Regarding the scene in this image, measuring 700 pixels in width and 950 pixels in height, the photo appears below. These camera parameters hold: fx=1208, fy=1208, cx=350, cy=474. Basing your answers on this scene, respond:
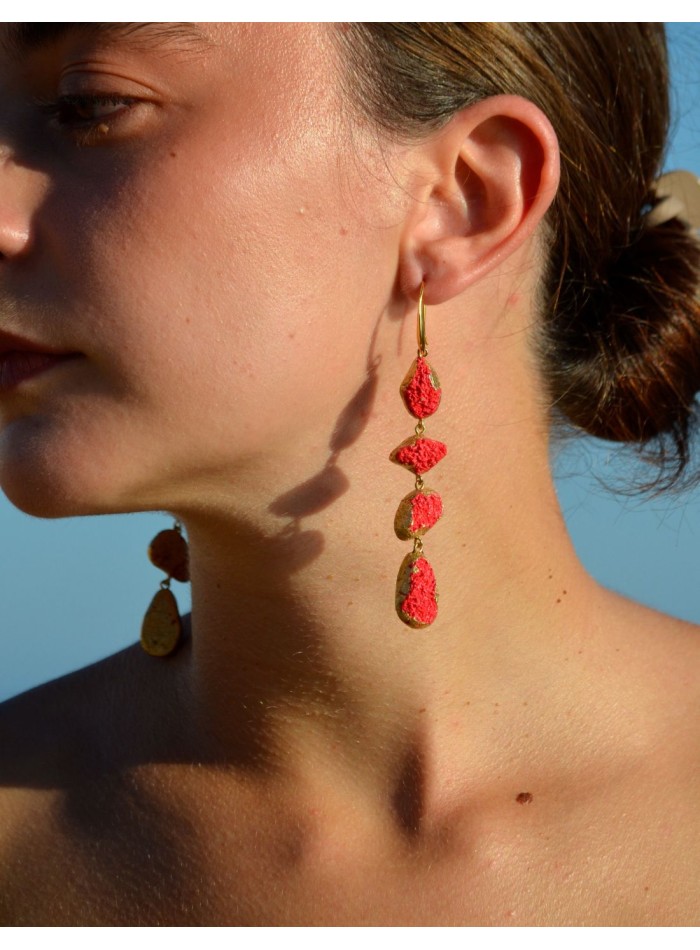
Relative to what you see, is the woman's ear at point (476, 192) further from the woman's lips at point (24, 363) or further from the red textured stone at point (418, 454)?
the woman's lips at point (24, 363)

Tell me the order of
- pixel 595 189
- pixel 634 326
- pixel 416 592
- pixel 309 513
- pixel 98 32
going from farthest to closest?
pixel 634 326 < pixel 595 189 < pixel 309 513 < pixel 416 592 < pixel 98 32

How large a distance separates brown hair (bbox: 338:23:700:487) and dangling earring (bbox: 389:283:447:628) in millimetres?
327

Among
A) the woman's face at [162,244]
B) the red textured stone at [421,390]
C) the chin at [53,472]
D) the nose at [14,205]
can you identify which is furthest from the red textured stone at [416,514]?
the nose at [14,205]

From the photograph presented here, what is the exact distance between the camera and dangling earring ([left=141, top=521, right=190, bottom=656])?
7.25 ft

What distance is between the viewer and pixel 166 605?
87.5 inches

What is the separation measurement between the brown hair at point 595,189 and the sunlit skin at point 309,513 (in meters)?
0.06

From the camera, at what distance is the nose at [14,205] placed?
1.60 meters

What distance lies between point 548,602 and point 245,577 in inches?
19.6

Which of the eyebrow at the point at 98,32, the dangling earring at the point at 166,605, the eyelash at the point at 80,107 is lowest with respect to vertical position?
the dangling earring at the point at 166,605

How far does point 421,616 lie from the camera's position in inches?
67.6

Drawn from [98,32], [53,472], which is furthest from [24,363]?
[98,32]

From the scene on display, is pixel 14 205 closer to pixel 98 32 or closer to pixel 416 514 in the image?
pixel 98 32

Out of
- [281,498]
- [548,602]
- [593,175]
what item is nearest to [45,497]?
[281,498]

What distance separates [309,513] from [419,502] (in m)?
0.18
